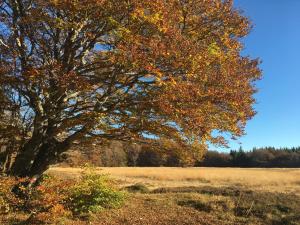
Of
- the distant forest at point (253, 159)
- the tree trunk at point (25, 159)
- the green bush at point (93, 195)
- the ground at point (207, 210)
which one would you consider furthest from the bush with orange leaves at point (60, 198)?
the distant forest at point (253, 159)

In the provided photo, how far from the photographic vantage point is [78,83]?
13.4 m

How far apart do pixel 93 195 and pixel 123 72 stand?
4.53 meters

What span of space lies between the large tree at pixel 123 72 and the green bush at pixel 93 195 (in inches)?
67.1

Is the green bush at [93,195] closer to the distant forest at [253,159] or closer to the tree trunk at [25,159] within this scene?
the tree trunk at [25,159]

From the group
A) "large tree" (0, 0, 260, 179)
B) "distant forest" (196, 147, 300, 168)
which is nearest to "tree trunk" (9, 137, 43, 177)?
"large tree" (0, 0, 260, 179)

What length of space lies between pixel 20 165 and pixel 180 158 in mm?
6190

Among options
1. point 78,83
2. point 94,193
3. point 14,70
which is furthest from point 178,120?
point 14,70

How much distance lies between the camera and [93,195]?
15820 mm

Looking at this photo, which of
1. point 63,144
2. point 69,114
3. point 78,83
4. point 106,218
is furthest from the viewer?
point 63,144

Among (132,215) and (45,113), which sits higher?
(45,113)

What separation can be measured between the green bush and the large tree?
1.70 m

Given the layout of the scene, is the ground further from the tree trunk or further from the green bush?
the tree trunk

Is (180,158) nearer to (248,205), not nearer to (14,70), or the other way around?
(248,205)

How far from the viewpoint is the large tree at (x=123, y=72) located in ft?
43.8
